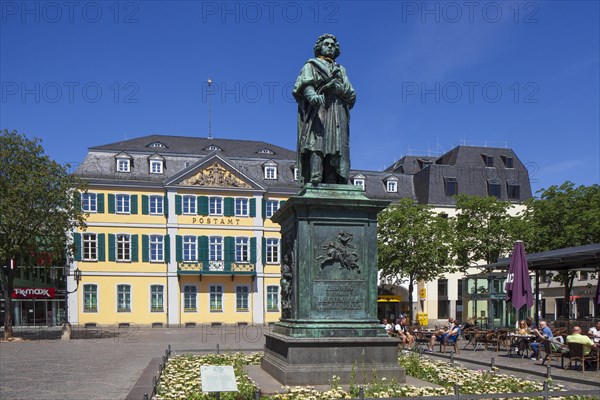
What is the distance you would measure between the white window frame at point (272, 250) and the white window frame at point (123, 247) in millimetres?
9387

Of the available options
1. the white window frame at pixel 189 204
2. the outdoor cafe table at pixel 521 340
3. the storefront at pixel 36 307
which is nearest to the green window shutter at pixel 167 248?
the white window frame at pixel 189 204

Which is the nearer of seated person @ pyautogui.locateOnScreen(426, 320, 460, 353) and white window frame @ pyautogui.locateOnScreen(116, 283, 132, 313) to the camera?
seated person @ pyautogui.locateOnScreen(426, 320, 460, 353)

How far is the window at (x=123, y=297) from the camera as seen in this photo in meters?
44.3

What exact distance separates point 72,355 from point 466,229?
27206 millimetres

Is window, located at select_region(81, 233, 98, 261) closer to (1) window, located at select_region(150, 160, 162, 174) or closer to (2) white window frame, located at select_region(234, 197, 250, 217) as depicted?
(1) window, located at select_region(150, 160, 162, 174)

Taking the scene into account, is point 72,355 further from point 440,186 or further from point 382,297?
point 440,186

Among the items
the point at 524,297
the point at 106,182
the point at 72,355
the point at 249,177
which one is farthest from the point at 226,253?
the point at 524,297

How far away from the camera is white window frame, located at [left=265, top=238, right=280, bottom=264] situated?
4734cm

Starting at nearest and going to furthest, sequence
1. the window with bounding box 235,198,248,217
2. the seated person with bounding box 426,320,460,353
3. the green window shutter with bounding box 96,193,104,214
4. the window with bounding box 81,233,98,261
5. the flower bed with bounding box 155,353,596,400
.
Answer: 1. the flower bed with bounding box 155,353,596,400
2. the seated person with bounding box 426,320,460,353
3. the window with bounding box 81,233,98,261
4. the green window shutter with bounding box 96,193,104,214
5. the window with bounding box 235,198,248,217

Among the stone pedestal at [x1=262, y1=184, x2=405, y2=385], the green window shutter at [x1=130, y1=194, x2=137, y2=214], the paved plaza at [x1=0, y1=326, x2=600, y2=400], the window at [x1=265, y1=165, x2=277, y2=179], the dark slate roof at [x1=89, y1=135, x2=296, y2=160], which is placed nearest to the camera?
the stone pedestal at [x1=262, y1=184, x2=405, y2=385]

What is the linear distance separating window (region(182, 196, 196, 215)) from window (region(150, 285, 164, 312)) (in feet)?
17.5

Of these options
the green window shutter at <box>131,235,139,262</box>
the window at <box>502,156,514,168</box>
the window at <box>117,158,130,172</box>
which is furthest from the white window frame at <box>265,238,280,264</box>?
the window at <box>502,156,514,168</box>

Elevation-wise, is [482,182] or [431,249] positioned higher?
[482,182]

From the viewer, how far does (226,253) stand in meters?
45.9
